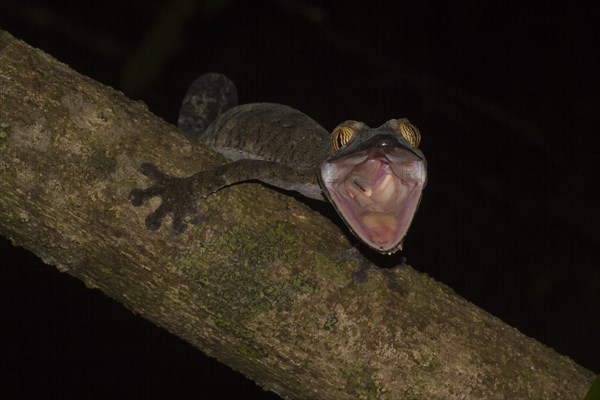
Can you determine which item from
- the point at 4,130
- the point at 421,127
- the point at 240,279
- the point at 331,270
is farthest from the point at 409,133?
the point at 421,127

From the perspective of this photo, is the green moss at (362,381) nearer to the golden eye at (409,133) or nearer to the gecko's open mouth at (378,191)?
the gecko's open mouth at (378,191)

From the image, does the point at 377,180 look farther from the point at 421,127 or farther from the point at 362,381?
the point at 421,127

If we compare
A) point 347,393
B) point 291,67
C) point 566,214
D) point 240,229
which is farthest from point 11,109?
point 291,67

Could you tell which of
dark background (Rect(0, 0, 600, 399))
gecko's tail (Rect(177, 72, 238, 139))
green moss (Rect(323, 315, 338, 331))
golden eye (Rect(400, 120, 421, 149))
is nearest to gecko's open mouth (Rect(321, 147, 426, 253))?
golden eye (Rect(400, 120, 421, 149))

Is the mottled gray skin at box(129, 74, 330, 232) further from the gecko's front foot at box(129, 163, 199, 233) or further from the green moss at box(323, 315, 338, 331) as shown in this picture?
the green moss at box(323, 315, 338, 331)

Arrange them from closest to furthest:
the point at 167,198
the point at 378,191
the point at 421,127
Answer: the point at 167,198 → the point at 378,191 → the point at 421,127

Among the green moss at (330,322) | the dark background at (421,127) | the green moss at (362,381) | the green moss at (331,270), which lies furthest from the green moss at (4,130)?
the dark background at (421,127)
